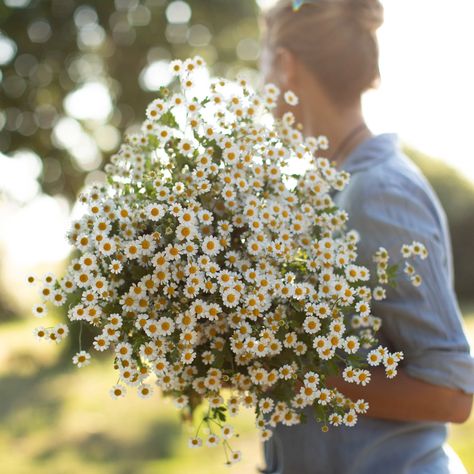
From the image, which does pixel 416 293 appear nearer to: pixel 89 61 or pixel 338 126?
pixel 338 126

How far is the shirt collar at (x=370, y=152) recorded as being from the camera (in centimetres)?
233

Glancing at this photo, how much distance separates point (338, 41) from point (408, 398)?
127 cm

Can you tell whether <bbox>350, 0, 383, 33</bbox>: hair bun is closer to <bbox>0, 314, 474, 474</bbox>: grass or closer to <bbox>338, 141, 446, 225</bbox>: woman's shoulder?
<bbox>338, 141, 446, 225</bbox>: woman's shoulder

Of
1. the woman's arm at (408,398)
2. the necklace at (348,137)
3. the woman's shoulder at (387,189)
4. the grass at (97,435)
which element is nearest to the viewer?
the woman's arm at (408,398)

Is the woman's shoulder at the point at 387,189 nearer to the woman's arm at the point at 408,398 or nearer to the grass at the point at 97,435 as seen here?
the woman's arm at the point at 408,398

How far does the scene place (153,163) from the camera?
208cm

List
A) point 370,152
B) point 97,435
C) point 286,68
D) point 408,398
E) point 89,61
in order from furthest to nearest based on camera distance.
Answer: point 89,61, point 97,435, point 286,68, point 370,152, point 408,398

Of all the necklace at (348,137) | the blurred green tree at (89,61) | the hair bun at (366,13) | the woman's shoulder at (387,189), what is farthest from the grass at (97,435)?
the hair bun at (366,13)

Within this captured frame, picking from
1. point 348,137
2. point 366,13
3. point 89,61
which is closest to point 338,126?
point 348,137

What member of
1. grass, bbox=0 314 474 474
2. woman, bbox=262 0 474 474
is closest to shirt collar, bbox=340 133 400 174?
woman, bbox=262 0 474 474

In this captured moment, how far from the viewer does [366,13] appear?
8.11ft

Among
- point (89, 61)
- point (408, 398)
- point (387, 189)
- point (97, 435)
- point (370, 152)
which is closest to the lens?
point (408, 398)

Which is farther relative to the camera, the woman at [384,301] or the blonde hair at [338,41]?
the blonde hair at [338,41]

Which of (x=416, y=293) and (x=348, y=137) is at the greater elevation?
(x=348, y=137)
